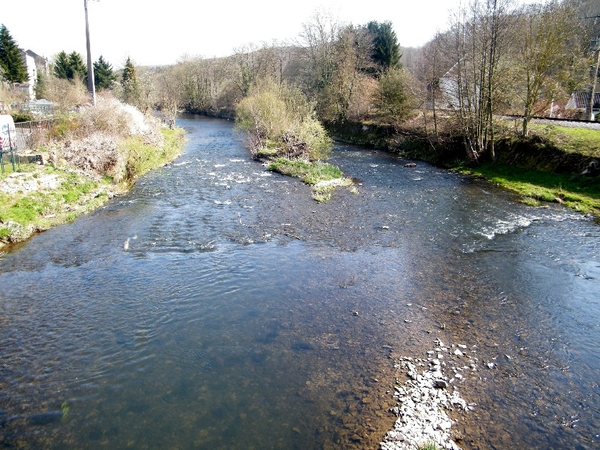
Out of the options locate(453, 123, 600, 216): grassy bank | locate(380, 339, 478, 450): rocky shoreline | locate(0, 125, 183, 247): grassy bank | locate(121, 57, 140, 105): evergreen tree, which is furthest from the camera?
locate(121, 57, 140, 105): evergreen tree

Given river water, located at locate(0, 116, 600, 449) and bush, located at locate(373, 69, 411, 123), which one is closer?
river water, located at locate(0, 116, 600, 449)

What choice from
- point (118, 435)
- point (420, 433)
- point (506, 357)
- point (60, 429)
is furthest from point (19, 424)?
point (506, 357)

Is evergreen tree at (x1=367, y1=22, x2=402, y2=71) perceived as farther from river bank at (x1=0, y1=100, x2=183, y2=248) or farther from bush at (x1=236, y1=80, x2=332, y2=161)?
river bank at (x1=0, y1=100, x2=183, y2=248)

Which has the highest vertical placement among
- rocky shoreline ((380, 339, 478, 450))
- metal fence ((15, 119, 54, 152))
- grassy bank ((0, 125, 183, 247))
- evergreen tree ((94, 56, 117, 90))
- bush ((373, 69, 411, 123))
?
evergreen tree ((94, 56, 117, 90))

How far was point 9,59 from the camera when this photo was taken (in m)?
55.6

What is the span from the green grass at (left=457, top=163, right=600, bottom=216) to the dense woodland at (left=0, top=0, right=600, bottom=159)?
3331mm

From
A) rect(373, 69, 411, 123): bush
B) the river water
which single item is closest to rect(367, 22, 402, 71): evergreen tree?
rect(373, 69, 411, 123): bush

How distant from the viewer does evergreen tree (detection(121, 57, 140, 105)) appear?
49.7 meters

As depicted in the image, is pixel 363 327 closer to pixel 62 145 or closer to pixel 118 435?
pixel 118 435

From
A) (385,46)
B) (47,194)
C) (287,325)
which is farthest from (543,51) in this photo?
(385,46)

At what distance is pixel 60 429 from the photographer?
21.2 ft

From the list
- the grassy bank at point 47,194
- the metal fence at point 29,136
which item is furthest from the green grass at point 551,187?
the metal fence at point 29,136

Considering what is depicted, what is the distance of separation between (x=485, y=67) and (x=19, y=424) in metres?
28.4

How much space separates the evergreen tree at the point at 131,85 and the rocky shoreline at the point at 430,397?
47.4 metres
